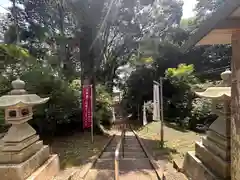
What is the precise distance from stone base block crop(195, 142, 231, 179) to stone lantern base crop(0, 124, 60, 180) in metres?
→ 3.34

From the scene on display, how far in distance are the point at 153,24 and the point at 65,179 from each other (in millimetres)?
11776

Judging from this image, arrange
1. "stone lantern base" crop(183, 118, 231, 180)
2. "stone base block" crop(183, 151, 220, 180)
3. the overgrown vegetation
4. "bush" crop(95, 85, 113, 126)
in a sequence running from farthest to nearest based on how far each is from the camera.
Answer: "bush" crop(95, 85, 113, 126), the overgrown vegetation, "stone base block" crop(183, 151, 220, 180), "stone lantern base" crop(183, 118, 231, 180)

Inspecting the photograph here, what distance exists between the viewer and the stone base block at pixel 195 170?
3.92 m

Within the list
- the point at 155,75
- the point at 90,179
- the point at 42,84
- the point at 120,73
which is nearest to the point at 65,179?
the point at 90,179

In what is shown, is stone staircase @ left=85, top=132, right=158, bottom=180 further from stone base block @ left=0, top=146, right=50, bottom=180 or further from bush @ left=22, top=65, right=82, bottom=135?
bush @ left=22, top=65, right=82, bottom=135

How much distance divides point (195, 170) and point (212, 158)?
0.69 metres

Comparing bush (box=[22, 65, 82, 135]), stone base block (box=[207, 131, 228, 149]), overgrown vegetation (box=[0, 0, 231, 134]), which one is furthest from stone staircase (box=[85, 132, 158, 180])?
overgrown vegetation (box=[0, 0, 231, 134])

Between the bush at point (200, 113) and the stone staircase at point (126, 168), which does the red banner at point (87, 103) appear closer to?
the stone staircase at point (126, 168)

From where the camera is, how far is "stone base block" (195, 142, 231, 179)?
138 inches

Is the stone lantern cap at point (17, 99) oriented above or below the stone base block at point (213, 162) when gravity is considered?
above

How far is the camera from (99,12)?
11656 millimetres

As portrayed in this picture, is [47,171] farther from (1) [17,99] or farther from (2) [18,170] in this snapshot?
(1) [17,99]

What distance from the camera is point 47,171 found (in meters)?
5.46

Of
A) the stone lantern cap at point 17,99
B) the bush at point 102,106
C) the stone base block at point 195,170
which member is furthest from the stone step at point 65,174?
the bush at point 102,106
